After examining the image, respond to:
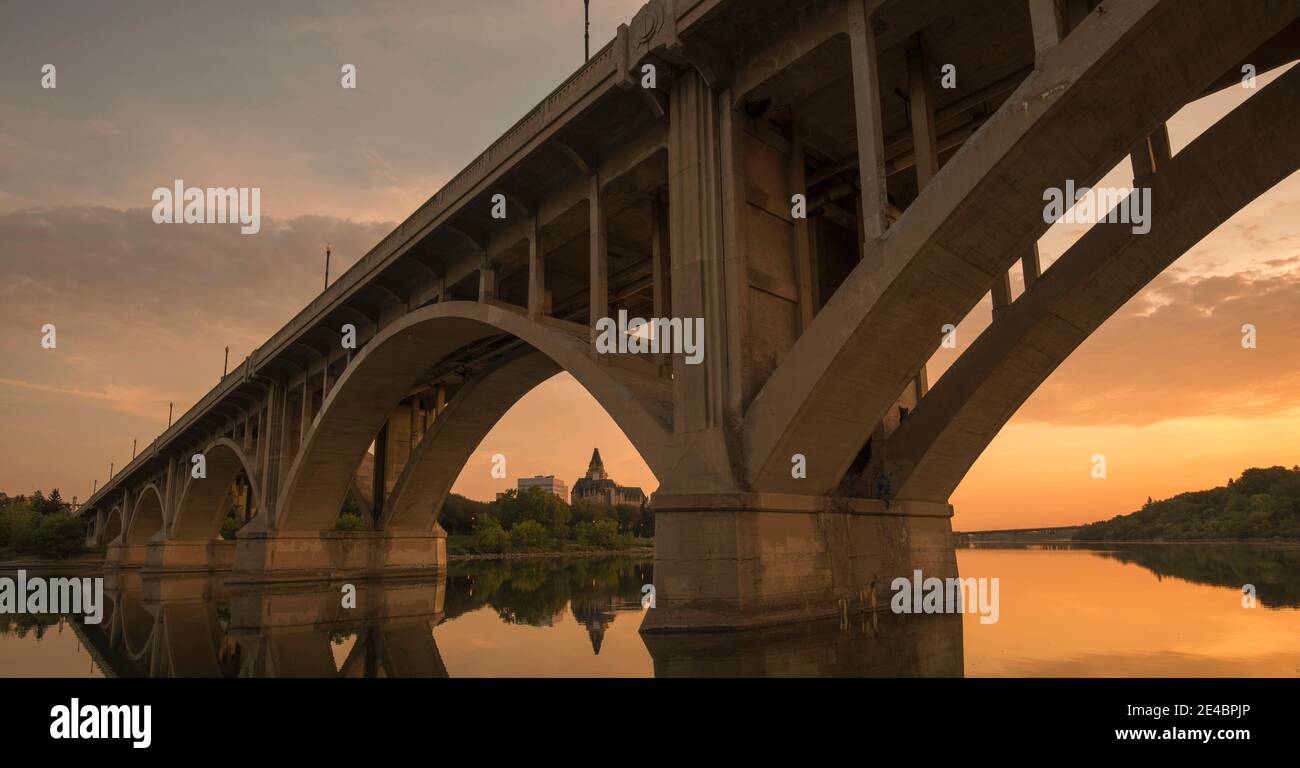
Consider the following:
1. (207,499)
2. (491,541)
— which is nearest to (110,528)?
(491,541)

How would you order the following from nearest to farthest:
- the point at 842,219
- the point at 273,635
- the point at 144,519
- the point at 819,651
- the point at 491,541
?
the point at 819,651 → the point at 273,635 → the point at 842,219 → the point at 144,519 → the point at 491,541

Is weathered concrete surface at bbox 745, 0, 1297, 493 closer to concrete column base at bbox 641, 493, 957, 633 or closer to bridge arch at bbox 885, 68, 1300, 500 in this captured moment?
concrete column base at bbox 641, 493, 957, 633

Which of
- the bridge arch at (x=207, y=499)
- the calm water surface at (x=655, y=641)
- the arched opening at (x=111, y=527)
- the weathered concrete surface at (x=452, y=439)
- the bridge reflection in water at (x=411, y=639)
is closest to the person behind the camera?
the calm water surface at (x=655, y=641)

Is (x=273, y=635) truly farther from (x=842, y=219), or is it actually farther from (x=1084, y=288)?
(x=1084, y=288)

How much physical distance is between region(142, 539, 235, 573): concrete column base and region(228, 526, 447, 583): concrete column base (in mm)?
18924

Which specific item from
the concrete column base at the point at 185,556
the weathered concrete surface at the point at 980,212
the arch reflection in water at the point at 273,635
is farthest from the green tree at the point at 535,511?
the weathered concrete surface at the point at 980,212

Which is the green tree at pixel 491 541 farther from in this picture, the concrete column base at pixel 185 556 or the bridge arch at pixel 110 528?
the bridge arch at pixel 110 528

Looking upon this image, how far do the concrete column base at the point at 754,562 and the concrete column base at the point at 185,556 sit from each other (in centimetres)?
4720

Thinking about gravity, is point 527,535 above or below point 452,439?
below

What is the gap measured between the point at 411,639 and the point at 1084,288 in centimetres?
1358

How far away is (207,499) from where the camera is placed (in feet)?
169

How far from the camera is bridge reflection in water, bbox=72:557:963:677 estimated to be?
974cm

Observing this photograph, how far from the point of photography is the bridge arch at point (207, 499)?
48.6 metres

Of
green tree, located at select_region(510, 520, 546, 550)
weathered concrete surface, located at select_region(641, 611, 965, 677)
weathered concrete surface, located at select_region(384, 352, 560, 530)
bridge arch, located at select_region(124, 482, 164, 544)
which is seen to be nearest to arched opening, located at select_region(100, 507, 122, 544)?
bridge arch, located at select_region(124, 482, 164, 544)
